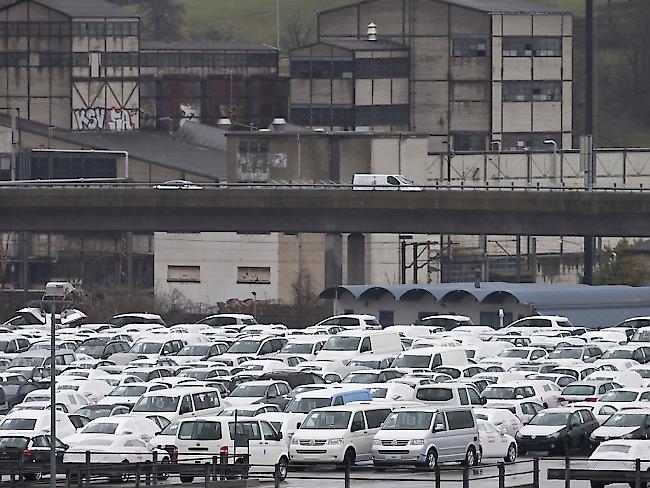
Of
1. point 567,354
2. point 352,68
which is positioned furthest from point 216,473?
point 352,68

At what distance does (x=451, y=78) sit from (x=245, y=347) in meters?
82.5

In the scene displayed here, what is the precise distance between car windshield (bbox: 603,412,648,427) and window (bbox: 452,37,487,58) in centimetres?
9968

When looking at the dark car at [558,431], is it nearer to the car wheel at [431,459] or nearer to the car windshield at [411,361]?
the car wheel at [431,459]

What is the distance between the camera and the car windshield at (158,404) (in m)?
44.4

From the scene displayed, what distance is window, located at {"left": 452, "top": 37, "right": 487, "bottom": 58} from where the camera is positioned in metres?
140

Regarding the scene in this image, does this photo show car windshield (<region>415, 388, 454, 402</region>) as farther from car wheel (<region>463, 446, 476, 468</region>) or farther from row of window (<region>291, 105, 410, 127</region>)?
row of window (<region>291, 105, 410, 127</region>)

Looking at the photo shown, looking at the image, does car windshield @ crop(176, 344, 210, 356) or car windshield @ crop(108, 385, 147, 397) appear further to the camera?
car windshield @ crop(176, 344, 210, 356)

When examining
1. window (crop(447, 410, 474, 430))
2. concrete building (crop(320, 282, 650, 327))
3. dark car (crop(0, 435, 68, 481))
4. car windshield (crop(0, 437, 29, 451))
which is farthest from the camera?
concrete building (crop(320, 282, 650, 327))

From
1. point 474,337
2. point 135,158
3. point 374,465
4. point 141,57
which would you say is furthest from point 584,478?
point 141,57

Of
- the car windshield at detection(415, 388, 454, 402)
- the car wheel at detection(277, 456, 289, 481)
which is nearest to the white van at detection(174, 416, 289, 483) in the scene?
the car wheel at detection(277, 456, 289, 481)

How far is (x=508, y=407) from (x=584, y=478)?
448 inches

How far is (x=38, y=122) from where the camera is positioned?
464 ft

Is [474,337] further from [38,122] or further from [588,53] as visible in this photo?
[38,122]

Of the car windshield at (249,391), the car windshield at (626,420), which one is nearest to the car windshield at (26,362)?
the car windshield at (249,391)
